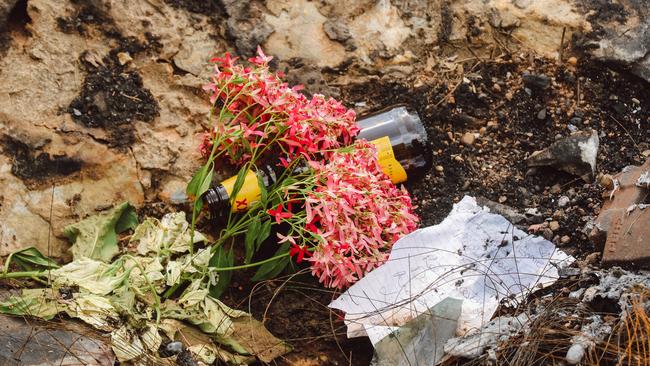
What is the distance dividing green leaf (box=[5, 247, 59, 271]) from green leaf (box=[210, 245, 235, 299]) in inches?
21.4

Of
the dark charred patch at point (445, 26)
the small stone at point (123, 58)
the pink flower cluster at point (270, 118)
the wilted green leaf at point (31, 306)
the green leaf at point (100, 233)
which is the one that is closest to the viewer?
the wilted green leaf at point (31, 306)

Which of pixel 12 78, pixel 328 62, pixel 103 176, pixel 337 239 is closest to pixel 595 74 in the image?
pixel 328 62

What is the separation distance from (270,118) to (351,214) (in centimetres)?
48

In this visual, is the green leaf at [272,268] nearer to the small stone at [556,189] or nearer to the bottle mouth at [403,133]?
the bottle mouth at [403,133]

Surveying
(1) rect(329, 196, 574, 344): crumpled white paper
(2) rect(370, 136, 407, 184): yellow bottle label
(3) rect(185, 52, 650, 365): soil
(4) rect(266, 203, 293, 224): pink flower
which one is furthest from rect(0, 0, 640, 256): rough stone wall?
(1) rect(329, 196, 574, 344): crumpled white paper

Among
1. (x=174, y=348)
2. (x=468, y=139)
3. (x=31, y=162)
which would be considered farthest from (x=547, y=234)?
(x=31, y=162)

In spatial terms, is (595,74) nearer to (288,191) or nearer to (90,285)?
(288,191)

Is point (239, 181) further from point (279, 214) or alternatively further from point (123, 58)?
point (123, 58)

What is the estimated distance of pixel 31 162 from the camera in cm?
287

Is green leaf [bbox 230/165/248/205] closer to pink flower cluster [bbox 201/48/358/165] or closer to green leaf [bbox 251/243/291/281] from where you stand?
pink flower cluster [bbox 201/48/358/165]

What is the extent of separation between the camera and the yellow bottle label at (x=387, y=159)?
292 centimetres

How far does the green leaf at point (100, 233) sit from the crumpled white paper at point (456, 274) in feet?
2.74

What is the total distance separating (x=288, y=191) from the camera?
2.66m

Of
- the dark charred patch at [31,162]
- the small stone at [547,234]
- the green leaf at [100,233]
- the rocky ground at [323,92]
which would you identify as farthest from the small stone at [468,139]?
the dark charred patch at [31,162]
